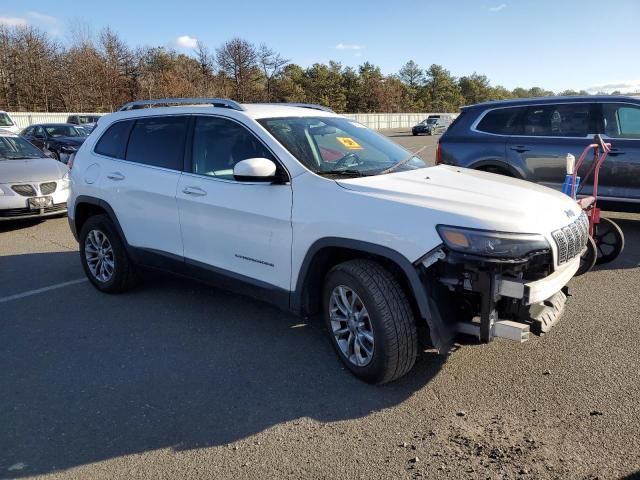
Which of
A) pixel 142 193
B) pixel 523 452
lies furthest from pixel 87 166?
pixel 523 452

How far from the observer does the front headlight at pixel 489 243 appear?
2771mm

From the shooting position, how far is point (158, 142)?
4.70 meters

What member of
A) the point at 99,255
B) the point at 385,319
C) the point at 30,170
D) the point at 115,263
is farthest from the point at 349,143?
the point at 30,170

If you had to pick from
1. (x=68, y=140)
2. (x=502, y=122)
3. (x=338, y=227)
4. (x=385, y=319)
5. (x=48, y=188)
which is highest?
(x=502, y=122)

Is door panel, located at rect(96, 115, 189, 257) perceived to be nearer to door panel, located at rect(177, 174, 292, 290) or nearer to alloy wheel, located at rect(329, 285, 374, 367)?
door panel, located at rect(177, 174, 292, 290)

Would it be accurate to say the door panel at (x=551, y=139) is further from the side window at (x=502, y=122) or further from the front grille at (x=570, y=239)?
the front grille at (x=570, y=239)

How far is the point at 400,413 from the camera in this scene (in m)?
3.02

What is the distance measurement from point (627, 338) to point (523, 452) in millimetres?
1819

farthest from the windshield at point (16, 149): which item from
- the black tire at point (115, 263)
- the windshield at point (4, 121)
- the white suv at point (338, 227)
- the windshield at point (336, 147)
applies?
the windshield at point (4, 121)

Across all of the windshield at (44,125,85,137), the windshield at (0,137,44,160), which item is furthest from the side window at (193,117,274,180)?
the windshield at (44,125,85,137)

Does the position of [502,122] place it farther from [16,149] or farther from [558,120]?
[16,149]

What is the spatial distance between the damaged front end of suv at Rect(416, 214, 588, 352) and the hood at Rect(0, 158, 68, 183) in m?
7.92

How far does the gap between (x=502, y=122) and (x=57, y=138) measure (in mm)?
14915

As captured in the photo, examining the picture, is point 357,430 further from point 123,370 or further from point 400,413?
point 123,370
